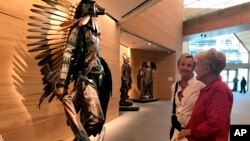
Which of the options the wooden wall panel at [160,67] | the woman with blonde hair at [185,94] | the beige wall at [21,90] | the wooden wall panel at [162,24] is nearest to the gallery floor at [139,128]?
the beige wall at [21,90]

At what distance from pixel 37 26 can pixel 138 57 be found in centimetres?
1227

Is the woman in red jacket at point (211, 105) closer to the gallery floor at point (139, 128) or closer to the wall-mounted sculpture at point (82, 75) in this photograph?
the wall-mounted sculpture at point (82, 75)

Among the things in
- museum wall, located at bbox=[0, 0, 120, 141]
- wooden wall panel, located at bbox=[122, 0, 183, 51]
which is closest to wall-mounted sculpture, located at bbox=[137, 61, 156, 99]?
wooden wall panel, located at bbox=[122, 0, 183, 51]

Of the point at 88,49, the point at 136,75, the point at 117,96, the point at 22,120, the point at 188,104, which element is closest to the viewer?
the point at 188,104

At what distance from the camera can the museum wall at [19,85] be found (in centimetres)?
331

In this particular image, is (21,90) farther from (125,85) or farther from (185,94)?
(125,85)

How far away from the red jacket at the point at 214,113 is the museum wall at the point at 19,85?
2177 millimetres

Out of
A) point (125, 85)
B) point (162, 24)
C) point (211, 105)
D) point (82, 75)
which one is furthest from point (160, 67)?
point (211, 105)

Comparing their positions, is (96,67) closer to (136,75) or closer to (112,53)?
(112,53)

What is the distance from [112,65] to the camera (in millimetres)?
7668

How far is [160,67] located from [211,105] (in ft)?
47.5

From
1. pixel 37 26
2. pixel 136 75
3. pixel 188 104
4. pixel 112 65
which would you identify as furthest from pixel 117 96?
pixel 136 75

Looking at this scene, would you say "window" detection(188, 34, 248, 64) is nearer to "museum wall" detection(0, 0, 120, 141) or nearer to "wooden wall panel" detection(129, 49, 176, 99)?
"wooden wall panel" detection(129, 49, 176, 99)

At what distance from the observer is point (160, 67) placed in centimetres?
1638
